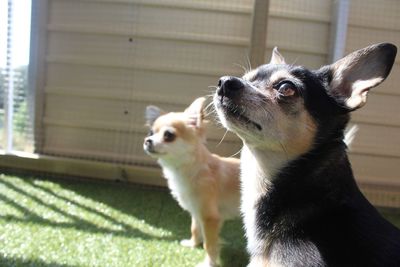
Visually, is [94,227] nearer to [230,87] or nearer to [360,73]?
[230,87]

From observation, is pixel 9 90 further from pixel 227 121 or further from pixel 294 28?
pixel 227 121

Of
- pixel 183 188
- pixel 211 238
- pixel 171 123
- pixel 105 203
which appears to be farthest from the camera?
pixel 105 203

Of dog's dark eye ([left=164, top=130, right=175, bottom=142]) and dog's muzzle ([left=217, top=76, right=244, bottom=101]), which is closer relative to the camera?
dog's muzzle ([left=217, top=76, right=244, bottom=101])

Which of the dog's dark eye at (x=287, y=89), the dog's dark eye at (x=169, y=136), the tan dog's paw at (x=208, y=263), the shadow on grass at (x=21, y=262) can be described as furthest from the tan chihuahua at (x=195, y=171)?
the dog's dark eye at (x=287, y=89)

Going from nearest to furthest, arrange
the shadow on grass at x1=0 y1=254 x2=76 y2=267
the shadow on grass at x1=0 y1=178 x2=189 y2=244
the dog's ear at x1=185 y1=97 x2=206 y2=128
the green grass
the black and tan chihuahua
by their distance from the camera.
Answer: the black and tan chihuahua < the shadow on grass at x1=0 y1=254 x2=76 y2=267 < the green grass < the shadow on grass at x1=0 y1=178 x2=189 y2=244 < the dog's ear at x1=185 y1=97 x2=206 y2=128

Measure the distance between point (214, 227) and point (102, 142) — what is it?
2.25m

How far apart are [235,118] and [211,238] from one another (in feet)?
4.35

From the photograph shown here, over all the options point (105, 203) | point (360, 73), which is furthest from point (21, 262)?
point (360, 73)

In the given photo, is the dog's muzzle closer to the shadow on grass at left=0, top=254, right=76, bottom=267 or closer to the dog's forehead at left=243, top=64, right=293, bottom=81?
the dog's forehead at left=243, top=64, right=293, bottom=81

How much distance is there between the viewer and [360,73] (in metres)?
1.68

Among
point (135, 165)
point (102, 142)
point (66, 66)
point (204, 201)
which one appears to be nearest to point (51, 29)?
point (66, 66)

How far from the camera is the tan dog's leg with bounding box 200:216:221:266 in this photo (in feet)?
8.70

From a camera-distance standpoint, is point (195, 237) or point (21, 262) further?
point (195, 237)

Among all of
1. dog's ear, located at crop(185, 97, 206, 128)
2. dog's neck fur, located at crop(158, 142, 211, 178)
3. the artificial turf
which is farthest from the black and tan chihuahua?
dog's ear, located at crop(185, 97, 206, 128)
